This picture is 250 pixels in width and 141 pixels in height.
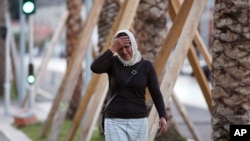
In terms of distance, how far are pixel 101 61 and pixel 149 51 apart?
4.57 m

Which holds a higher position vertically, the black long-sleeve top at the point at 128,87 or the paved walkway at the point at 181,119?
the black long-sleeve top at the point at 128,87

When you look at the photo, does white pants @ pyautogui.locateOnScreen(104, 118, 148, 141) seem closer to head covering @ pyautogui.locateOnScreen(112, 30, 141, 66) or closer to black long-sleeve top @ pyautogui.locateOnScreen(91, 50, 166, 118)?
black long-sleeve top @ pyautogui.locateOnScreen(91, 50, 166, 118)

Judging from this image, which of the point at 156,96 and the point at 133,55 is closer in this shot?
the point at 133,55

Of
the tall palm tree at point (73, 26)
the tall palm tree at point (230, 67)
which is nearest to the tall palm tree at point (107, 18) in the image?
the tall palm tree at point (73, 26)

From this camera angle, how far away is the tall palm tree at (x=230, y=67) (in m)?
7.30

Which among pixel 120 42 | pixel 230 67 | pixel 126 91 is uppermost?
pixel 120 42

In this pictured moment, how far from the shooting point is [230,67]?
737cm

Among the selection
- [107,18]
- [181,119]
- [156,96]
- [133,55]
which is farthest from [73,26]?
[133,55]

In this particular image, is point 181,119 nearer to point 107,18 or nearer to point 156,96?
point 107,18

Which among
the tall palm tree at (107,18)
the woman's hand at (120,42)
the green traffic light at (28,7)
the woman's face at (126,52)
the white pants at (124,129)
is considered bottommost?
the tall palm tree at (107,18)

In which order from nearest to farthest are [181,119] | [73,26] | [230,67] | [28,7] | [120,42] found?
[120,42], [230,67], [28,7], [73,26], [181,119]

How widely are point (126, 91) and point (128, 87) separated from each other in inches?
1.6

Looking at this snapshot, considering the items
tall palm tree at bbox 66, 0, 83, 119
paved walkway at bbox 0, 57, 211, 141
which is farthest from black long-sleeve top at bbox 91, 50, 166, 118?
tall palm tree at bbox 66, 0, 83, 119

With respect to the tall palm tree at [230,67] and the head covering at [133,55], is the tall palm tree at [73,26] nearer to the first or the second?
the tall palm tree at [230,67]
